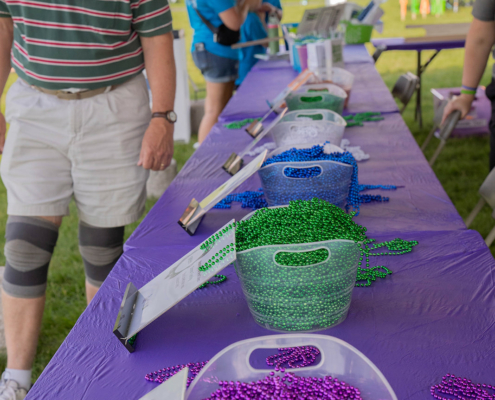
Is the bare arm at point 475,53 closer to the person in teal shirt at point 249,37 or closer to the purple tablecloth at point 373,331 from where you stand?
the purple tablecloth at point 373,331

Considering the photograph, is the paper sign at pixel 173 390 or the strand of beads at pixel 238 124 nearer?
the paper sign at pixel 173 390

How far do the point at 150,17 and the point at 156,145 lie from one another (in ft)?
1.11

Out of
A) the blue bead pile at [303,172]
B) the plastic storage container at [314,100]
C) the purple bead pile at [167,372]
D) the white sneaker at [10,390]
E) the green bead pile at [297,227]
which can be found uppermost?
the green bead pile at [297,227]

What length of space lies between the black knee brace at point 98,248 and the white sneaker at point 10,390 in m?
0.36

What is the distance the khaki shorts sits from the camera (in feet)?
4.32

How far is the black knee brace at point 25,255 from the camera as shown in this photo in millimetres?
1296

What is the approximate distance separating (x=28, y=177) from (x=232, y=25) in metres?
1.82

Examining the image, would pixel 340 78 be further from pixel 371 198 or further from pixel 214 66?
pixel 214 66

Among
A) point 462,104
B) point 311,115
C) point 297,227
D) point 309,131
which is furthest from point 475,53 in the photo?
point 297,227

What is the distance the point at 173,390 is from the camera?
0.49 meters

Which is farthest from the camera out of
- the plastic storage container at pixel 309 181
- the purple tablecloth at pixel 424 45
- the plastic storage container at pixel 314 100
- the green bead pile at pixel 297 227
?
the purple tablecloth at pixel 424 45

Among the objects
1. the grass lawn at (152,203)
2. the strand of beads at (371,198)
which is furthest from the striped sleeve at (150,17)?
the grass lawn at (152,203)

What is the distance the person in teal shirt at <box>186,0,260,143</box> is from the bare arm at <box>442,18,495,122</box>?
1366 mm

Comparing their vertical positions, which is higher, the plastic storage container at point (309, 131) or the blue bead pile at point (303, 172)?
the blue bead pile at point (303, 172)
